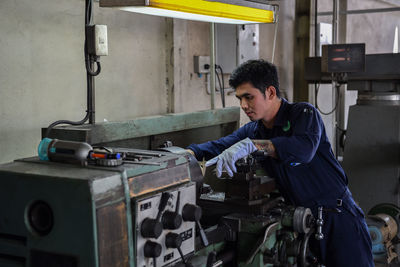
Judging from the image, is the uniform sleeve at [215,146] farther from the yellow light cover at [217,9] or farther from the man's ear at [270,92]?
the yellow light cover at [217,9]

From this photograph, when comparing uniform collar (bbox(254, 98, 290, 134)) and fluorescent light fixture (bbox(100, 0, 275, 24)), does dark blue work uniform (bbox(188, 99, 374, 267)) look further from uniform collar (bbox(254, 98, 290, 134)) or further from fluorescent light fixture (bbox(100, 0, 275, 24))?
fluorescent light fixture (bbox(100, 0, 275, 24))

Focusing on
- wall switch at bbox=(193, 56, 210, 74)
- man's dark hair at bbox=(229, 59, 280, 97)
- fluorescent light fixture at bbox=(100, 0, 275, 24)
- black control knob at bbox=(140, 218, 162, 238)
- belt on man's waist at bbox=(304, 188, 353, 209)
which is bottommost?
belt on man's waist at bbox=(304, 188, 353, 209)

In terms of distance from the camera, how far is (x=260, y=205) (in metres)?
1.51

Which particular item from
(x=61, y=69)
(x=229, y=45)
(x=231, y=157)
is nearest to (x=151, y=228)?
(x=231, y=157)

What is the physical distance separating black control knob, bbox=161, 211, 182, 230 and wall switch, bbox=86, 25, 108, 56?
707 millimetres

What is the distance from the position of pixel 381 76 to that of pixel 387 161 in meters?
0.50

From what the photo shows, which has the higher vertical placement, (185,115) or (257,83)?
(257,83)

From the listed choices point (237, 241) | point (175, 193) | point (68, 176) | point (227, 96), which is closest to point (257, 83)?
point (237, 241)

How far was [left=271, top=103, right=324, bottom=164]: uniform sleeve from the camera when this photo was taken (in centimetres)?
161

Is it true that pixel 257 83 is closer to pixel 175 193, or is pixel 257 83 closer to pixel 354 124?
pixel 175 193

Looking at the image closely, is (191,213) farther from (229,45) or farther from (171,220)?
(229,45)

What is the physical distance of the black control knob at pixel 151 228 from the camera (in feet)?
3.36

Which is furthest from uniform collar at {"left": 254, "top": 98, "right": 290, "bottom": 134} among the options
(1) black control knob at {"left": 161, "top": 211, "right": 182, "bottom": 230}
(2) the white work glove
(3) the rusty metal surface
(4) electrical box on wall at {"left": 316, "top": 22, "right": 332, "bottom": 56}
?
(4) electrical box on wall at {"left": 316, "top": 22, "right": 332, "bottom": 56}

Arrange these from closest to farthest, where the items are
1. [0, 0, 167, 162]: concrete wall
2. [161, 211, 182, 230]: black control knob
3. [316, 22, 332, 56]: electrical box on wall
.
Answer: [161, 211, 182, 230]: black control knob
[0, 0, 167, 162]: concrete wall
[316, 22, 332, 56]: electrical box on wall
